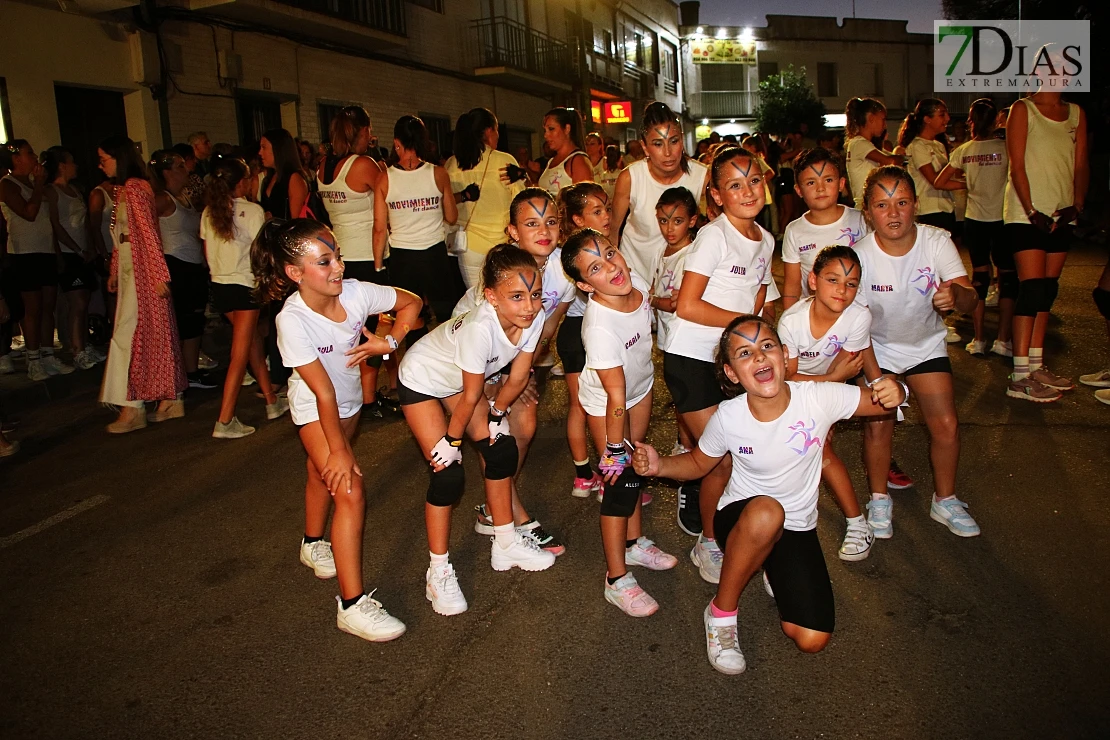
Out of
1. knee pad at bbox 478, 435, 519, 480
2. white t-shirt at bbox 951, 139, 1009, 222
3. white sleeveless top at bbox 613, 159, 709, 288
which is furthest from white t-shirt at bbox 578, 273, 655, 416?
white t-shirt at bbox 951, 139, 1009, 222

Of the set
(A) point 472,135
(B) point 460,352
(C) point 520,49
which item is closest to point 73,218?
(A) point 472,135

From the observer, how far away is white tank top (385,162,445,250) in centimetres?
602

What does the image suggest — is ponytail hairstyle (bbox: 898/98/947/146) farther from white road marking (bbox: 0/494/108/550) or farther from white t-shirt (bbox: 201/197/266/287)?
white road marking (bbox: 0/494/108/550)

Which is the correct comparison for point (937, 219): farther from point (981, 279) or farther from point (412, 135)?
point (412, 135)

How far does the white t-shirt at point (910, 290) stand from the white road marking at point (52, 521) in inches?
178

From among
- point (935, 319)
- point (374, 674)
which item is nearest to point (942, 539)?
point (935, 319)

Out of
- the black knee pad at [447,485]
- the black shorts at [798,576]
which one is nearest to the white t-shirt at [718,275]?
the black shorts at [798,576]

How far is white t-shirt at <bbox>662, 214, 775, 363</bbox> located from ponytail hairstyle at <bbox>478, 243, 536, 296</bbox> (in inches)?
29.6

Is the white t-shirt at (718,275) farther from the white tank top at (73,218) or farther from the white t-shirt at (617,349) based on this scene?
the white tank top at (73,218)

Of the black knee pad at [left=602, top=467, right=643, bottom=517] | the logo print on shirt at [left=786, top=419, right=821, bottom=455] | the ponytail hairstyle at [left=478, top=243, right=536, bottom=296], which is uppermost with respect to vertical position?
the ponytail hairstyle at [left=478, top=243, right=536, bottom=296]

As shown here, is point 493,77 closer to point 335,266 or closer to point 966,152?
point 966,152

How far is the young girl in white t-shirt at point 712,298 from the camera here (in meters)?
3.68

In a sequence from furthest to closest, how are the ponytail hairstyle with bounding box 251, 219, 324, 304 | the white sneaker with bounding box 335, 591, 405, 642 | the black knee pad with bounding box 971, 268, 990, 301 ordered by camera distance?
the black knee pad with bounding box 971, 268, 990, 301, the ponytail hairstyle with bounding box 251, 219, 324, 304, the white sneaker with bounding box 335, 591, 405, 642

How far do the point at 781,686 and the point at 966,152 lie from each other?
590 centimetres
